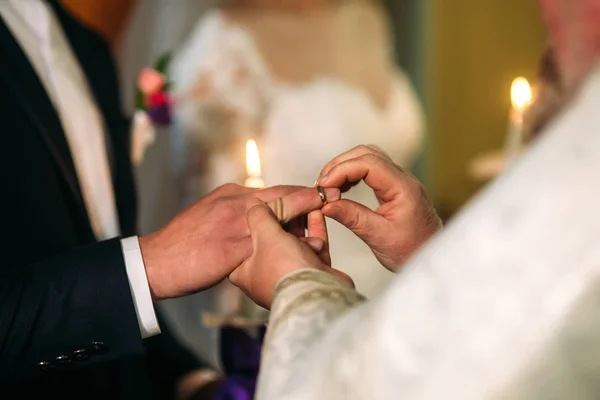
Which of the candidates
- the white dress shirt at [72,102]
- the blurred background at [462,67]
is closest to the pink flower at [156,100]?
the white dress shirt at [72,102]

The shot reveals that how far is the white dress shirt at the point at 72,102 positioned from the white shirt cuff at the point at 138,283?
226mm

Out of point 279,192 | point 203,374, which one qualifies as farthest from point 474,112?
point 279,192

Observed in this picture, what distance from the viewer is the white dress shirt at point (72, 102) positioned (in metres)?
0.75

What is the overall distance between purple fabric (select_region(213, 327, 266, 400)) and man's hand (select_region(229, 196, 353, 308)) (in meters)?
0.19

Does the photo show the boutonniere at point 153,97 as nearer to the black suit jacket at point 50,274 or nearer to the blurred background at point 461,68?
the black suit jacket at point 50,274

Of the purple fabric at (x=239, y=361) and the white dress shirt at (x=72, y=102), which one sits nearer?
the purple fabric at (x=239, y=361)

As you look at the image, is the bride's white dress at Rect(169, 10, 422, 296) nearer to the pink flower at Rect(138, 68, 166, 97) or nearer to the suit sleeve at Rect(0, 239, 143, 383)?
the pink flower at Rect(138, 68, 166, 97)

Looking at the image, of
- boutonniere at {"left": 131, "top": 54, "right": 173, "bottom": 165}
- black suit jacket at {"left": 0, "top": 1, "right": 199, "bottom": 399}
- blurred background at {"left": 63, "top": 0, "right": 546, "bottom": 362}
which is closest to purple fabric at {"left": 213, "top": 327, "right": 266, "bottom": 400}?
black suit jacket at {"left": 0, "top": 1, "right": 199, "bottom": 399}

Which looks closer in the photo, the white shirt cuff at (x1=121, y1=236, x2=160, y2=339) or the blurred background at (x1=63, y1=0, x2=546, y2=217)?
the white shirt cuff at (x1=121, y1=236, x2=160, y2=339)

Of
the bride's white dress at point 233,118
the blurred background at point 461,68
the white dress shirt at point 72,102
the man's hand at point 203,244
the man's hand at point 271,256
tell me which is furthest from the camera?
the blurred background at point 461,68

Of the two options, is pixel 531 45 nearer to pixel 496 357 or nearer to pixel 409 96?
pixel 409 96

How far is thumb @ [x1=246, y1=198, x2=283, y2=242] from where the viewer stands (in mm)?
404

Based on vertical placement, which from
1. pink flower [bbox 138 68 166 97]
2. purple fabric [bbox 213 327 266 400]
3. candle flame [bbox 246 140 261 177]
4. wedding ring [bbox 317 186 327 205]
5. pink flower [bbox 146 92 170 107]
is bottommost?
purple fabric [bbox 213 327 266 400]

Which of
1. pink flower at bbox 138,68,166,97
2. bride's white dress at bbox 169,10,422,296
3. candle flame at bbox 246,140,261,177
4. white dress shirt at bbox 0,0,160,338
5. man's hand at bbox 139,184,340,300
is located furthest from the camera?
bride's white dress at bbox 169,10,422,296
